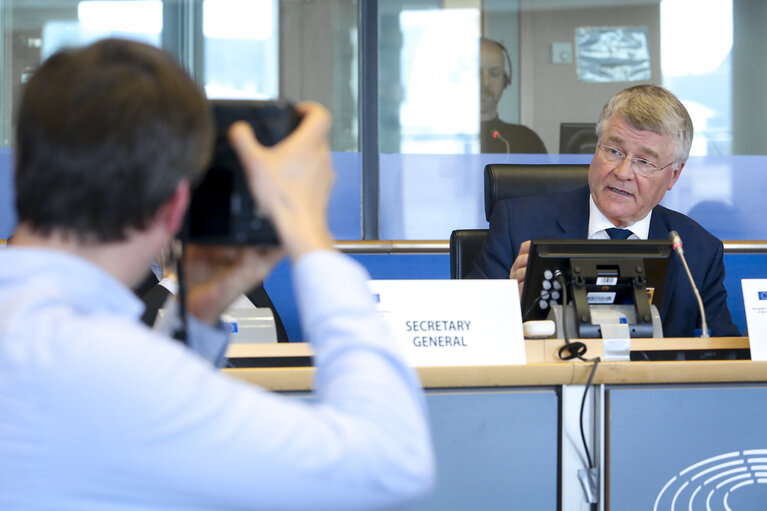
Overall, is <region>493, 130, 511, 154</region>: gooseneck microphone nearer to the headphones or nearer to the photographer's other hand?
the headphones

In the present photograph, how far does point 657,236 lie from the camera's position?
229 cm

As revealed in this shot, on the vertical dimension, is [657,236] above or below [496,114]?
below

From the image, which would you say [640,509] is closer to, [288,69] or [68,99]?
[68,99]

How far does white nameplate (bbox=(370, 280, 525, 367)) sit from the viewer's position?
1436 millimetres

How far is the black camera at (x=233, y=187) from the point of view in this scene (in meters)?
0.68

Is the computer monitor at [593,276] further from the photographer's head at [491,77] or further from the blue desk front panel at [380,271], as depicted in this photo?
the photographer's head at [491,77]

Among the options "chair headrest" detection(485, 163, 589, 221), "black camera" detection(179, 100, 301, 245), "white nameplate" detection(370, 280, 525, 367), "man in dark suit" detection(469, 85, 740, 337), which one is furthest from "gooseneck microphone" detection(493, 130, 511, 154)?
"black camera" detection(179, 100, 301, 245)

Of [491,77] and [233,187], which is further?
[491,77]

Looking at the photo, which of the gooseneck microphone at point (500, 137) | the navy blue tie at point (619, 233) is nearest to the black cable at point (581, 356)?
the navy blue tie at point (619, 233)

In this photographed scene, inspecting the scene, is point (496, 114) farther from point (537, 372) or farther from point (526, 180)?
point (537, 372)

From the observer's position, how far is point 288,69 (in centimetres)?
394

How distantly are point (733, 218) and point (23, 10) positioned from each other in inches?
124

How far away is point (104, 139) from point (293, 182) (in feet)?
0.44

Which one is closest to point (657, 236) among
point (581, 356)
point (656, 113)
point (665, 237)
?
point (665, 237)
